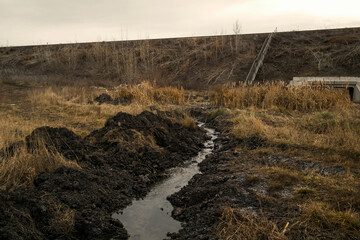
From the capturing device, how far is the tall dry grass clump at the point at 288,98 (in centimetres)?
1077

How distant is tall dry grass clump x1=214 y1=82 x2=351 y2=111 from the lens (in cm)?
1077

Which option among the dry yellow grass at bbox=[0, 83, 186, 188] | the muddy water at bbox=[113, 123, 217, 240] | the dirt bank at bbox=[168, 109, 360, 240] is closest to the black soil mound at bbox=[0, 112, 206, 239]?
the muddy water at bbox=[113, 123, 217, 240]

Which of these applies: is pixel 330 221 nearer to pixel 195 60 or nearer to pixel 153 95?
pixel 153 95

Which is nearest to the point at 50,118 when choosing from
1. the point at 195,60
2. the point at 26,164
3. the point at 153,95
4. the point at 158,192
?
the point at 153,95

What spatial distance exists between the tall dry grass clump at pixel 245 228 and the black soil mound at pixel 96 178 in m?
1.27

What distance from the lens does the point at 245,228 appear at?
3594mm

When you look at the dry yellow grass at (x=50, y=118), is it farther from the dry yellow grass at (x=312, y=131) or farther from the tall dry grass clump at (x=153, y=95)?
the dry yellow grass at (x=312, y=131)

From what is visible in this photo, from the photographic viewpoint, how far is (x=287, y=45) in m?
23.2

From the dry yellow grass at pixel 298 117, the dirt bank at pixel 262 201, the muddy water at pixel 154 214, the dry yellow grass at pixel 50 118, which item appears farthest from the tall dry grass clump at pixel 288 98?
the muddy water at pixel 154 214

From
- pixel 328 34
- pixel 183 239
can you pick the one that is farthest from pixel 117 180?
pixel 328 34

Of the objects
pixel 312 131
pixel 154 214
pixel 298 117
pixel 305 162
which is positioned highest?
pixel 298 117

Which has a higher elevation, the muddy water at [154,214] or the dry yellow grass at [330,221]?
the dry yellow grass at [330,221]

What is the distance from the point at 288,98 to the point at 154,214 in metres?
8.12

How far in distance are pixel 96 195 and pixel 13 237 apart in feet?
4.89
